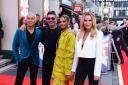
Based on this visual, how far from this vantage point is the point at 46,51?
21.8 ft

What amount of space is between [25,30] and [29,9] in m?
9.10

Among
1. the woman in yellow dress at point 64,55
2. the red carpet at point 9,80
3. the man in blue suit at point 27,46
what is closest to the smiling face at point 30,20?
the man in blue suit at point 27,46

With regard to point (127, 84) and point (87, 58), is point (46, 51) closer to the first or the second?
point (87, 58)

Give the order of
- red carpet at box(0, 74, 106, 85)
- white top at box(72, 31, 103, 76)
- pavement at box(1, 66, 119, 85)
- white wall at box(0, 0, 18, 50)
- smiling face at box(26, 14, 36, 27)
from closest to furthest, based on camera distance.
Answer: white top at box(72, 31, 103, 76) → smiling face at box(26, 14, 36, 27) → red carpet at box(0, 74, 106, 85) → pavement at box(1, 66, 119, 85) → white wall at box(0, 0, 18, 50)

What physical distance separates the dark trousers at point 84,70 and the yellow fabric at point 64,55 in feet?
0.55

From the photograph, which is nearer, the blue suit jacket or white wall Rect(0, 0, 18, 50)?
the blue suit jacket

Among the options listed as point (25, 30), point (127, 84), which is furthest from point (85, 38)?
point (127, 84)

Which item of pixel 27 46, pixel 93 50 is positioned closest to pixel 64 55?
pixel 93 50

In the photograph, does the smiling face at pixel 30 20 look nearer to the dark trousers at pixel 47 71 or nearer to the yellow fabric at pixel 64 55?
the yellow fabric at pixel 64 55

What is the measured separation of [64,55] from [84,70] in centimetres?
43

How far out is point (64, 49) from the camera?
617 cm

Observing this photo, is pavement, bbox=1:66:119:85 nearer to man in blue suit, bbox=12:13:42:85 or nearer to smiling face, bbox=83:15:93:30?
man in blue suit, bbox=12:13:42:85

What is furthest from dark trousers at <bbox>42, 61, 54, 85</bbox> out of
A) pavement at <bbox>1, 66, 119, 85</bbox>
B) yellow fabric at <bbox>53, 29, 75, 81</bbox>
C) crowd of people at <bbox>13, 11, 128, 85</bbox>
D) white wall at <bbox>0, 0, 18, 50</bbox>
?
white wall at <bbox>0, 0, 18, 50</bbox>

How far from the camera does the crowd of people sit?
5.95 m
